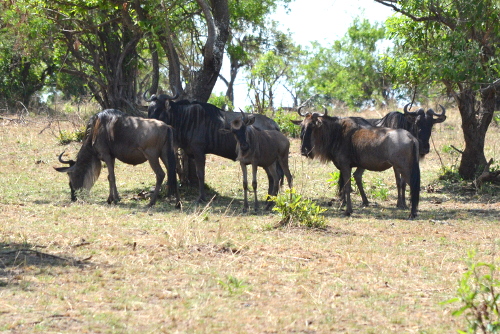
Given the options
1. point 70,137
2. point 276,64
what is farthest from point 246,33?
point 70,137

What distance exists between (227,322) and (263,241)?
10.1 feet

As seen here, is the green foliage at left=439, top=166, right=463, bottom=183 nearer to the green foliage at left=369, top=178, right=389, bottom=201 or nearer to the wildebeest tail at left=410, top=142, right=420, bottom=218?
the green foliage at left=369, top=178, right=389, bottom=201

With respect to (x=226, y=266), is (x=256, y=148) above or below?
above

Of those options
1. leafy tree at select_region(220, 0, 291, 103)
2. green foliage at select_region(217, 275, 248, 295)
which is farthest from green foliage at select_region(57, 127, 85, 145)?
green foliage at select_region(217, 275, 248, 295)

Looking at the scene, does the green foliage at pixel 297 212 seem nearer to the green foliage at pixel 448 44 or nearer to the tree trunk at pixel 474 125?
the green foliage at pixel 448 44

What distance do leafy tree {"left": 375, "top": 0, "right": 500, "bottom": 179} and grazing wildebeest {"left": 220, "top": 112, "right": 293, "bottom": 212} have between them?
2730 millimetres

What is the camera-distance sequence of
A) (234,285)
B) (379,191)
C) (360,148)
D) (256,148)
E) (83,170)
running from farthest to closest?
1. (379,191)
2. (83,170)
3. (256,148)
4. (360,148)
5. (234,285)

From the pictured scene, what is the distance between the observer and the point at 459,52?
11125 mm

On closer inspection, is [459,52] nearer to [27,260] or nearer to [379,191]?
[379,191]

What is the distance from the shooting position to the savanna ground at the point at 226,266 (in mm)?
5266

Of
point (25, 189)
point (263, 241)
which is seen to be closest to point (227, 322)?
point (263, 241)

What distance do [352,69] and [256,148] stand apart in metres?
32.8

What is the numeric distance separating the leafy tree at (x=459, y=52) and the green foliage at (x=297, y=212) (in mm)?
3550

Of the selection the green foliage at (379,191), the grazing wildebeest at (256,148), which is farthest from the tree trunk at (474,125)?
the grazing wildebeest at (256,148)
